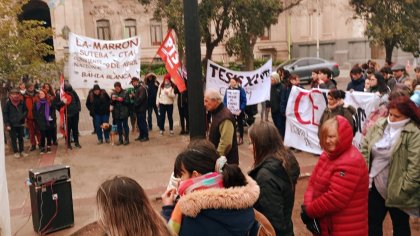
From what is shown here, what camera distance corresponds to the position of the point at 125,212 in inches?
85.6

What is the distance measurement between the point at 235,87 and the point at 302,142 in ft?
6.82

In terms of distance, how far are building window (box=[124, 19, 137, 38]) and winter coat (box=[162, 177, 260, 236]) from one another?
34.9m

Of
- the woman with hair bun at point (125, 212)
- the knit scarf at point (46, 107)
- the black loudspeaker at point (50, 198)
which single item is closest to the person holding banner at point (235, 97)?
the knit scarf at point (46, 107)

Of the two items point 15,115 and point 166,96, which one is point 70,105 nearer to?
point 15,115

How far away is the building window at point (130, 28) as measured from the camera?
3611 cm

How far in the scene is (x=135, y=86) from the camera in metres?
11.8

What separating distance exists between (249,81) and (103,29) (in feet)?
88.6

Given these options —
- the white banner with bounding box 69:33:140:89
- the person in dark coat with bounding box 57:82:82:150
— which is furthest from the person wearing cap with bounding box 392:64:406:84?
the person in dark coat with bounding box 57:82:82:150

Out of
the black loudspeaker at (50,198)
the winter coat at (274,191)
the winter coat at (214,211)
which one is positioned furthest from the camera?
the black loudspeaker at (50,198)

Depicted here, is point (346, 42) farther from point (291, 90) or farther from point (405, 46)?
point (291, 90)

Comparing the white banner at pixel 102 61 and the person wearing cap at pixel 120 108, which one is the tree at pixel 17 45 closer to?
the white banner at pixel 102 61

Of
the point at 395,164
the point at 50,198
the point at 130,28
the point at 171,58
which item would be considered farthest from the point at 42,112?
the point at 130,28

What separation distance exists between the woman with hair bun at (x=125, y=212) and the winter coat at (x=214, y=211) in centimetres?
19

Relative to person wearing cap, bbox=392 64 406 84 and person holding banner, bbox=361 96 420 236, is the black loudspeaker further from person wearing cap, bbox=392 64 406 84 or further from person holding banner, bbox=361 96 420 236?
person wearing cap, bbox=392 64 406 84
